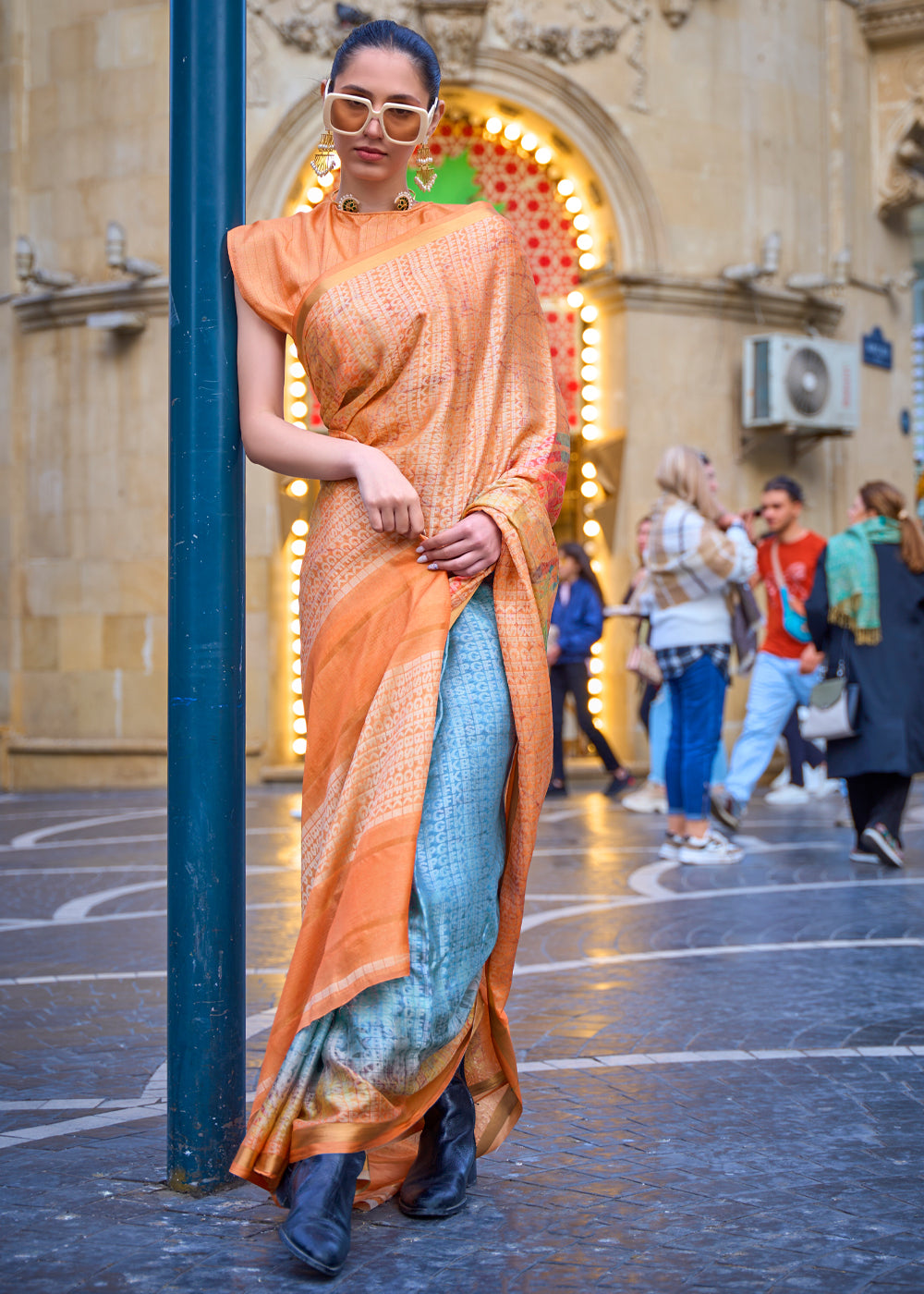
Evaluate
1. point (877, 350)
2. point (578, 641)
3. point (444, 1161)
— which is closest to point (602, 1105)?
point (444, 1161)

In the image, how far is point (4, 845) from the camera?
8938 mm

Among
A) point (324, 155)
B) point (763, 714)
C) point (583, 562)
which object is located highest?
point (324, 155)

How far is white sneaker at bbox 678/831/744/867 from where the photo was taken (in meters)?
7.80

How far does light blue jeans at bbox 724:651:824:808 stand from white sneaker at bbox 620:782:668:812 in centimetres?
133

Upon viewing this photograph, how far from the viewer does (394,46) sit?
9.18 feet

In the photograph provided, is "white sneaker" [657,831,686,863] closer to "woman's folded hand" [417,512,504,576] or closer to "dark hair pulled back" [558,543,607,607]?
"dark hair pulled back" [558,543,607,607]

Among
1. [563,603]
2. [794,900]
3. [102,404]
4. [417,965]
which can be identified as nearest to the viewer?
[417,965]

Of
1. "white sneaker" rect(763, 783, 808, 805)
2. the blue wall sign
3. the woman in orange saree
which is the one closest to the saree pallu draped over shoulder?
the woman in orange saree

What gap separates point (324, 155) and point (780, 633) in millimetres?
7033

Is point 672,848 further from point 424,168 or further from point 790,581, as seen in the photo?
point 424,168

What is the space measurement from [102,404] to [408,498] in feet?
36.9

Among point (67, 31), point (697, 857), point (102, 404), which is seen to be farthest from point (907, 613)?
point (67, 31)

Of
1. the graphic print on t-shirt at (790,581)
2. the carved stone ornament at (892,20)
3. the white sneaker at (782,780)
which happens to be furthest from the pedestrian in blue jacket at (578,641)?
the carved stone ornament at (892,20)

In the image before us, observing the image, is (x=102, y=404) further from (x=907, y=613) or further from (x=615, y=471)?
(x=907, y=613)
